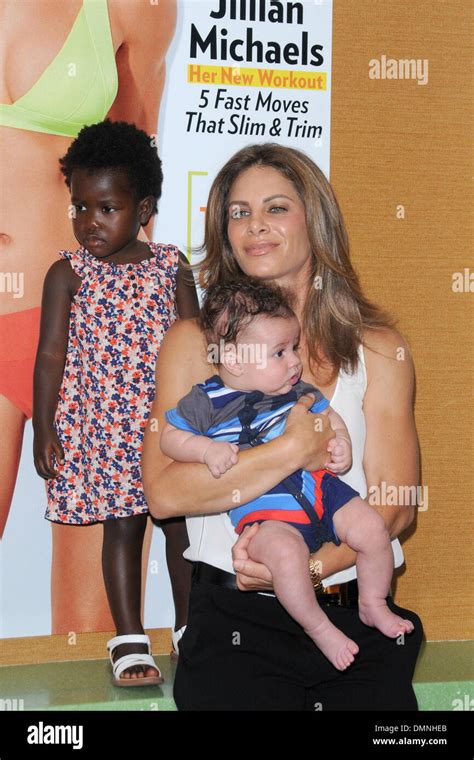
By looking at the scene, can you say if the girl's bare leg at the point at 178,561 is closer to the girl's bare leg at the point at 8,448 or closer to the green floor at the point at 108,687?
the green floor at the point at 108,687

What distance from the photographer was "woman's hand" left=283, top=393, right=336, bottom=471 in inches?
82.6

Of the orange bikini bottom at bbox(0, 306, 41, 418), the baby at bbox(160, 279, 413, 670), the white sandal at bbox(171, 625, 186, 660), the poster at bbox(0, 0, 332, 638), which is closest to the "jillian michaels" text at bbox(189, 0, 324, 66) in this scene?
the poster at bbox(0, 0, 332, 638)

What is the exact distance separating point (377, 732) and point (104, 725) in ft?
2.42

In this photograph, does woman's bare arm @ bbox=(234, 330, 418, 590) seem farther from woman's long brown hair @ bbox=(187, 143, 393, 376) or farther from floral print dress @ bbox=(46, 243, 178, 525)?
floral print dress @ bbox=(46, 243, 178, 525)

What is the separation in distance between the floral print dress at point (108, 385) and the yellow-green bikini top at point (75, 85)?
40cm

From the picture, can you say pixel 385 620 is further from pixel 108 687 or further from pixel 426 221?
pixel 426 221

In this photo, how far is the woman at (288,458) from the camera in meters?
2.12

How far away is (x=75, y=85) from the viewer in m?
2.90

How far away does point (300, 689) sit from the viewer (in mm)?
2123

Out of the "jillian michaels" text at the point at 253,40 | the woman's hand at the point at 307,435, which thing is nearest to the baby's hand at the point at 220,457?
the woman's hand at the point at 307,435

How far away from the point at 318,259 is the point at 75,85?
3.25 feet

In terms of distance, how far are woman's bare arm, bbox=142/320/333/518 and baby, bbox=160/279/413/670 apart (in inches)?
1.4

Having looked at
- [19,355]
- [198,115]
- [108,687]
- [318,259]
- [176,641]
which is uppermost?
[198,115]

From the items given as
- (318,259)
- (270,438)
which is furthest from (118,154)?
(270,438)
